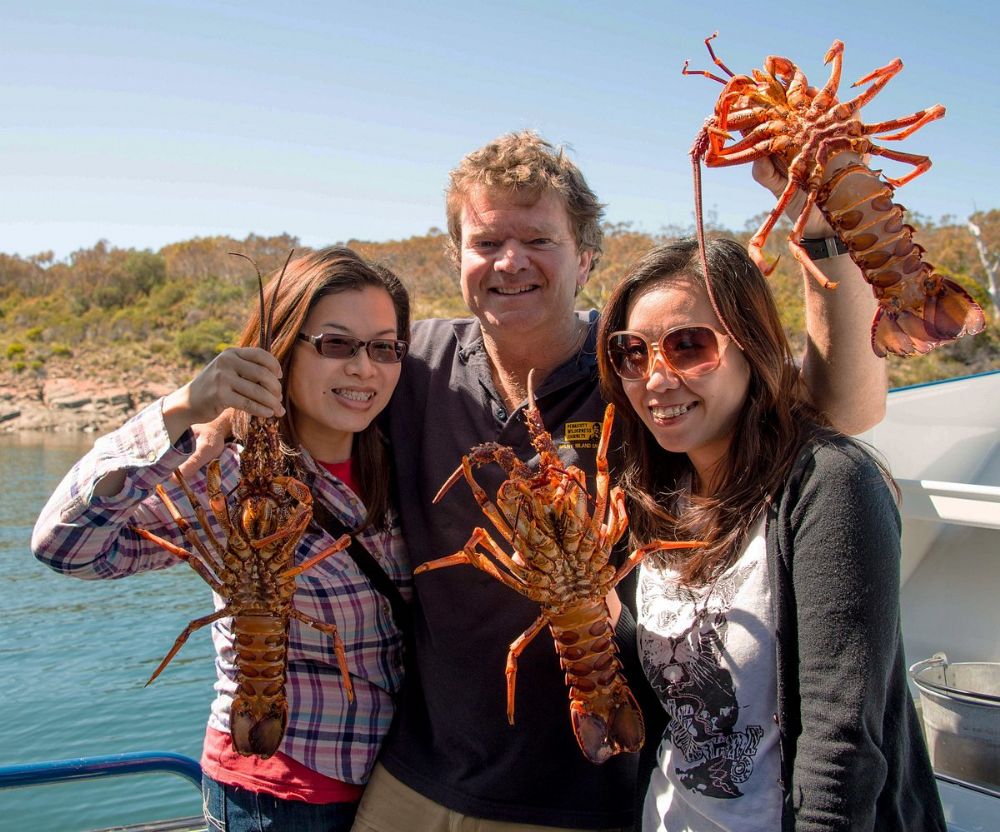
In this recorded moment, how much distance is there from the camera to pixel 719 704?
7.14 feet

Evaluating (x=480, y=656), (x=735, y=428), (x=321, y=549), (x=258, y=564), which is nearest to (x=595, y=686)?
(x=480, y=656)

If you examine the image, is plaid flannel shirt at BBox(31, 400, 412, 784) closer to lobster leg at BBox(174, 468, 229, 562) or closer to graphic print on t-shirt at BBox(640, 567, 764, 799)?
lobster leg at BBox(174, 468, 229, 562)

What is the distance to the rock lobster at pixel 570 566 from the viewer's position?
2582 millimetres

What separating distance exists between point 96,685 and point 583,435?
35.1ft

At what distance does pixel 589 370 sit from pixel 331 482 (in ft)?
3.38

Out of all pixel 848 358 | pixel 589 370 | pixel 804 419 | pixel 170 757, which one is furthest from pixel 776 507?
pixel 170 757

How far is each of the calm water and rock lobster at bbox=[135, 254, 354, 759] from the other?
15.5 ft

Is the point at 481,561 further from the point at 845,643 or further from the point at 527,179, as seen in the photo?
the point at 527,179

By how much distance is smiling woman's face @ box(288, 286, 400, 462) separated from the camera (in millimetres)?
2863

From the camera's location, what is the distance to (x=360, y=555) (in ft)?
9.50

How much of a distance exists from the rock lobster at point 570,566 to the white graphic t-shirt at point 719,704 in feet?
0.89

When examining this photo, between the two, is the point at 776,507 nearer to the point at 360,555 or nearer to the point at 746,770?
the point at 746,770

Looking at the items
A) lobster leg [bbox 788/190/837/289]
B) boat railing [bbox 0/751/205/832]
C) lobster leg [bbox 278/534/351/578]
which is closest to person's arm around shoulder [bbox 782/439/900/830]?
lobster leg [bbox 788/190/837/289]

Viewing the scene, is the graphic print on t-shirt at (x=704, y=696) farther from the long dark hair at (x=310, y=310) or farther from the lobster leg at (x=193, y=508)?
the lobster leg at (x=193, y=508)
